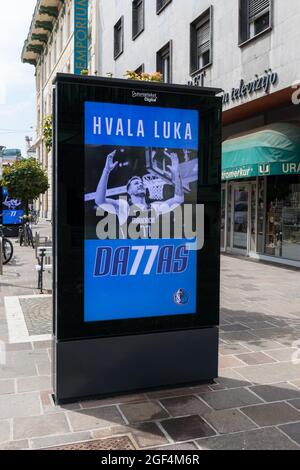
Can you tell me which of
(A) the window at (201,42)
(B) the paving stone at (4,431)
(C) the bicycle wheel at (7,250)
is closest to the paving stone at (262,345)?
(B) the paving stone at (4,431)

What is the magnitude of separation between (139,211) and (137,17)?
60.8ft

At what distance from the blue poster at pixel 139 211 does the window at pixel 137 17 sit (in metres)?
17.4

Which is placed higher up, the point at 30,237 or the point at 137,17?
the point at 137,17

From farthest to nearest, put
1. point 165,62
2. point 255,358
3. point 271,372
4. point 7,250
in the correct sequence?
point 165,62 < point 7,250 < point 255,358 < point 271,372

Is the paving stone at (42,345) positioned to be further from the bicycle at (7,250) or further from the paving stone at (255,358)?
the bicycle at (7,250)

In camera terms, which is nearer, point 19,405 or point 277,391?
point 19,405

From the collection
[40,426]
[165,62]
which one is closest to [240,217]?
[165,62]

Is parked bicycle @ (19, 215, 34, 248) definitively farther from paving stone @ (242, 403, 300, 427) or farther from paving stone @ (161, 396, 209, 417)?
paving stone @ (242, 403, 300, 427)

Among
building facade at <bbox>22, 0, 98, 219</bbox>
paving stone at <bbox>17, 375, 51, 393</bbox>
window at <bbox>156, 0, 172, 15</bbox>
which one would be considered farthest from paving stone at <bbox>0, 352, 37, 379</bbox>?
building facade at <bbox>22, 0, 98, 219</bbox>

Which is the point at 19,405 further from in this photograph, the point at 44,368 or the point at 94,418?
the point at 44,368

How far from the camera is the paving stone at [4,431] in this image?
3270mm

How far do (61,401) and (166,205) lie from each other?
5.60ft

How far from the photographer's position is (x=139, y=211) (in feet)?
12.6

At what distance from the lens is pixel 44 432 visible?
3.36 meters
